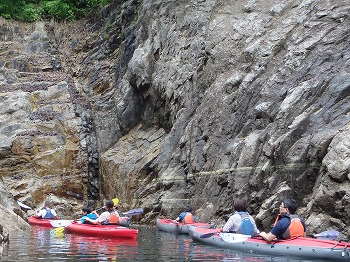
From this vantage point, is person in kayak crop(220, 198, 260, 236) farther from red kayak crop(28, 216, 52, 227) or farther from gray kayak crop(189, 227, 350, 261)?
red kayak crop(28, 216, 52, 227)

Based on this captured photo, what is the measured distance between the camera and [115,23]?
126ft

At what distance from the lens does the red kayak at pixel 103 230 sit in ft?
56.9

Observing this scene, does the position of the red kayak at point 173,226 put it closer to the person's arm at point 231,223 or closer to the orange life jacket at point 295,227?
the person's arm at point 231,223

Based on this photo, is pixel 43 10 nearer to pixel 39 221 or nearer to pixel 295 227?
pixel 39 221

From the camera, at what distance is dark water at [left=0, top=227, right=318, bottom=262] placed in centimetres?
1254

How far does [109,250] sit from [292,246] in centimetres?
444

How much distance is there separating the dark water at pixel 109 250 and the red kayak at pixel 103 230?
323mm

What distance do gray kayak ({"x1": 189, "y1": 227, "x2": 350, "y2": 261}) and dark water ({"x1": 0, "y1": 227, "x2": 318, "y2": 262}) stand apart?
205 millimetres

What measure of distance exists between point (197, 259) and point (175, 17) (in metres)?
20.3

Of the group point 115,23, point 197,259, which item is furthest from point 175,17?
point 197,259

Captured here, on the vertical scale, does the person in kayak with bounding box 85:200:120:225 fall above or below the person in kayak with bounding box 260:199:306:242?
above

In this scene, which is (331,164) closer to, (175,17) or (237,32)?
(237,32)

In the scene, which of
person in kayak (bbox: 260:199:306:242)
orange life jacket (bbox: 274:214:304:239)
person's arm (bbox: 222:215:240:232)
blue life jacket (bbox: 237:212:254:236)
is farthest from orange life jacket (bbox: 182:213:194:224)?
orange life jacket (bbox: 274:214:304:239)

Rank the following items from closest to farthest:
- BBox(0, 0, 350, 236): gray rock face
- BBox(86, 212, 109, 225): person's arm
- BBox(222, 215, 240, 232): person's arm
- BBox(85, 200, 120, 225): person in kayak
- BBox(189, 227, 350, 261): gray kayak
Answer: BBox(189, 227, 350, 261): gray kayak, BBox(222, 215, 240, 232): person's arm, BBox(0, 0, 350, 236): gray rock face, BBox(85, 200, 120, 225): person in kayak, BBox(86, 212, 109, 225): person's arm
